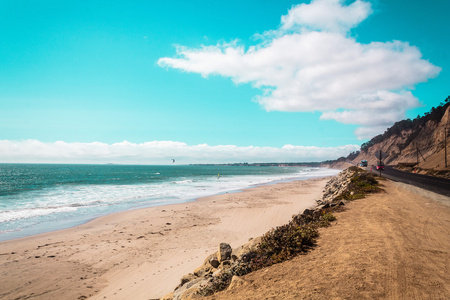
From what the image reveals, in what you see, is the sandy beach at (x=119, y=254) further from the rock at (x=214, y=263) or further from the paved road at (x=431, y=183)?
the paved road at (x=431, y=183)

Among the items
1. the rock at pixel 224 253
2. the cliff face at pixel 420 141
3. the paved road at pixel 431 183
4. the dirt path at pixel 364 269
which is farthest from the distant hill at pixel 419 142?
the rock at pixel 224 253

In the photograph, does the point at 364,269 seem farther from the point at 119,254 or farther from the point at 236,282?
the point at 119,254

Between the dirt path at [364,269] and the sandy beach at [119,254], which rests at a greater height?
the dirt path at [364,269]

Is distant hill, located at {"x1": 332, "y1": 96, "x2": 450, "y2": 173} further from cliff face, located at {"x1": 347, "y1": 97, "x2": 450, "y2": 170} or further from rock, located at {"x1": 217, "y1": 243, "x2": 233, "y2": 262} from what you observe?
rock, located at {"x1": 217, "y1": 243, "x2": 233, "y2": 262}

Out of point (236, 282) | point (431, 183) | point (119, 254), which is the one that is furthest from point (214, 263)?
point (431, 183)

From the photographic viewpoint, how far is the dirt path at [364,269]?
14.4 ft

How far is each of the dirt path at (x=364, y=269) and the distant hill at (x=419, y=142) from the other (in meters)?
47.6

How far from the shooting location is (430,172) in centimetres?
4053

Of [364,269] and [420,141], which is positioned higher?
[420,141]

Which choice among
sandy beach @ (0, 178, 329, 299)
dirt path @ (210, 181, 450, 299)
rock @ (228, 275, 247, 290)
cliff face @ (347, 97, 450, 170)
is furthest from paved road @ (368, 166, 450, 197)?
rock @ (228, 275, 247, 290)

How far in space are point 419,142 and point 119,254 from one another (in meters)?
96.5

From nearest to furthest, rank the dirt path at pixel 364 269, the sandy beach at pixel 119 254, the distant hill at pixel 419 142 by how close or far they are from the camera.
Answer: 1. the dirt path at pixel 364 269
2. the sandy beach at pixel 119 254
3. the distant hill at pixel 419 142

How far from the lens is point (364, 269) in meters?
5.13

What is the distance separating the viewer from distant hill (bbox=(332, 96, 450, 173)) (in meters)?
55.7
